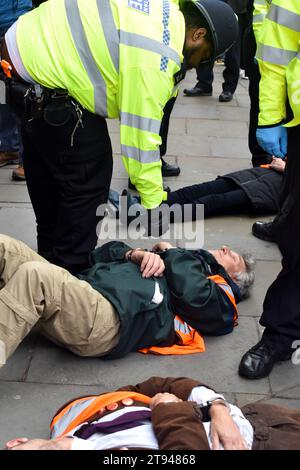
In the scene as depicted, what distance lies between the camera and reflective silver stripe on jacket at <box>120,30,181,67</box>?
9.14ft

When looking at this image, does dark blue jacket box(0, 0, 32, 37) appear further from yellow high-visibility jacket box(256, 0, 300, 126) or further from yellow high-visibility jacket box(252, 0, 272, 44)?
yellow high-visibility jacket box(256, 0, 300, 126)

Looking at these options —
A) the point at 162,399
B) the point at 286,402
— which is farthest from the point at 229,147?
the point at 162,399

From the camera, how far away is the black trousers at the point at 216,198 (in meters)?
4.62

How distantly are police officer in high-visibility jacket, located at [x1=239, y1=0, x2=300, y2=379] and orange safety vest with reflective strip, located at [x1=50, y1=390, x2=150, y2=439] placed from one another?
818mm

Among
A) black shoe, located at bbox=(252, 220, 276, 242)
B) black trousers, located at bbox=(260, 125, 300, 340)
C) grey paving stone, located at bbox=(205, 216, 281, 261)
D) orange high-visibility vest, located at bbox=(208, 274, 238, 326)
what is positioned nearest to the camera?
black trousers, located at bbox=(260, 125, 300, 340)

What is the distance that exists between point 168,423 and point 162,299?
1.00m

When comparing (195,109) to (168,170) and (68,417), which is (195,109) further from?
(68,417)

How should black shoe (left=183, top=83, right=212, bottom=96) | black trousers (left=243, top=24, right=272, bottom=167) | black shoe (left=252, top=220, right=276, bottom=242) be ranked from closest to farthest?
black shoe (left=252, top=220, right=276, bottom=242), black trousers (left=243, top=24, right=272, bottom=167), black shoe (left=183, top=83, right=212, bottom=96)

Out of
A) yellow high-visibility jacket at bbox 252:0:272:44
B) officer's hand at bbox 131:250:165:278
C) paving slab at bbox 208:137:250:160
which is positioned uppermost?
yellow high-visibility jacket at bbox 252:0:272:44

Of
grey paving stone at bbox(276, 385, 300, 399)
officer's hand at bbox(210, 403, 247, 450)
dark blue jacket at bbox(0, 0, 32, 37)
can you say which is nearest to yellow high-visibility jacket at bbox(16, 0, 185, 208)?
grey paving stone at bbox(276, 385, 300, 399)

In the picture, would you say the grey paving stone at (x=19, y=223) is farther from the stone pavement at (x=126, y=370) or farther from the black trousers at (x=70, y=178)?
the black trousers at (x=70, y=178)

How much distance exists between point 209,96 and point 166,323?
212 inches
